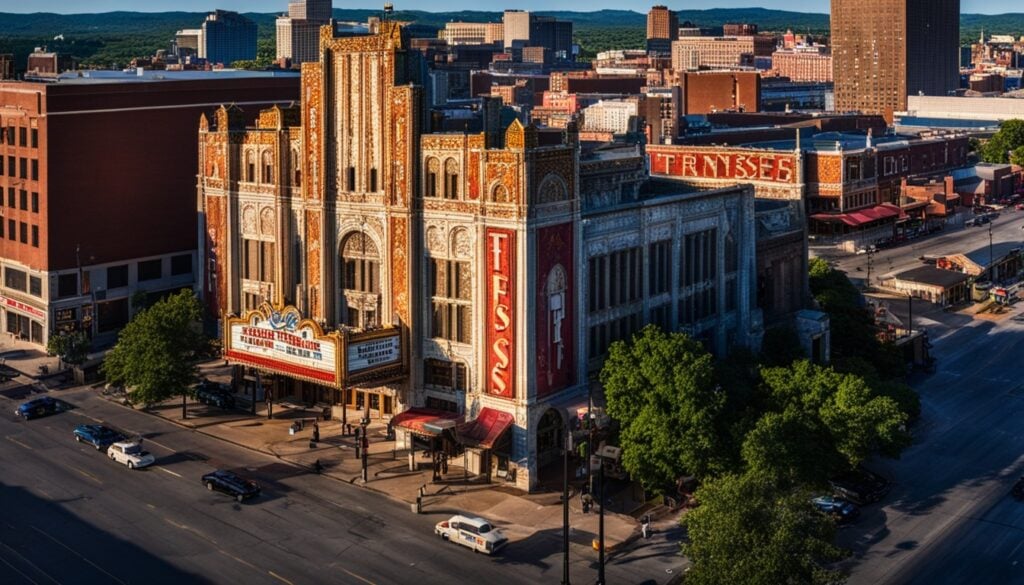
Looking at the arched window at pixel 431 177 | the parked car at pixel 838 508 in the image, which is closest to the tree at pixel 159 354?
the arched window at pixel 431 177

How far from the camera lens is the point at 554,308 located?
84312mm

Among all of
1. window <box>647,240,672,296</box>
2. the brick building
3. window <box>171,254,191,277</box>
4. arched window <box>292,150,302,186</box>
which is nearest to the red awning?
window <box>647,240,672,296</box>

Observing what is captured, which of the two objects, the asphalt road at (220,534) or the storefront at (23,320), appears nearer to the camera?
the asphalt road at (220,534)

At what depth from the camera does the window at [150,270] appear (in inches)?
5148

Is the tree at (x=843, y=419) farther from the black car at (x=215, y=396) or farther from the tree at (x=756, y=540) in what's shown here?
the black car at (x=215, y=396)

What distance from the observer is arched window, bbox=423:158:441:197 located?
8706cm

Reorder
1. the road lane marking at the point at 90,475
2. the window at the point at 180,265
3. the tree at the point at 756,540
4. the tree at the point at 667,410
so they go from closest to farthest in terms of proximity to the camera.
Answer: the tree at the point at 756,540 < the tree at the point at 667,410 < the road lane marking at the point at 90,475 < the window at the point at 180,265

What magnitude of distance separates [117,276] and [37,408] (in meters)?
31.8

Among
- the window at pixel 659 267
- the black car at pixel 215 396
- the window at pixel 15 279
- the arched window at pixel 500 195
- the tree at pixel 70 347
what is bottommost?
the black car at pixel 215 396

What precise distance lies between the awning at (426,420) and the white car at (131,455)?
16192 millimetres

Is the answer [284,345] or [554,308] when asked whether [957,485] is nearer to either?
[554,308]

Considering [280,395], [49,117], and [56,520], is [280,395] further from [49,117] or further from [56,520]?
[49,117]

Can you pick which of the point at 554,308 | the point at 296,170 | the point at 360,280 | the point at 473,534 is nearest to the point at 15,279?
the point at 296,170

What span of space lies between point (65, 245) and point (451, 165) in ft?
177
